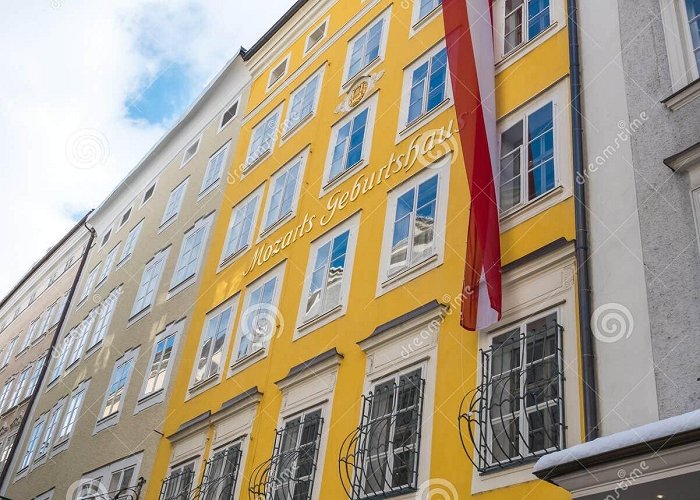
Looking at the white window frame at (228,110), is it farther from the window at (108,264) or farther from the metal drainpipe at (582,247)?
the metal drainpipe at (582,247)

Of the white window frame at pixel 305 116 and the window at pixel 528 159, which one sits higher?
the white window frame at pixel 305 116

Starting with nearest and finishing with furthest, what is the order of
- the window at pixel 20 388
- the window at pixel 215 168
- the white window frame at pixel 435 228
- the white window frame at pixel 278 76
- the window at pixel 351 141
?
the white window frame at pixel 435 228 < the window at pixel 351 141 < the white window frame at pixel 278 76 < the window at pixel 215 168 < the window at pixel 20 388

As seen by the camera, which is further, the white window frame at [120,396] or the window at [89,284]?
the window at [89,284]

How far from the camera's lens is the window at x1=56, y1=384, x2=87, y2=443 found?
22.9 metres

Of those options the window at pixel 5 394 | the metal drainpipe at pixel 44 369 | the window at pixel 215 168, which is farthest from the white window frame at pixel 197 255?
the window at pixel 5 394

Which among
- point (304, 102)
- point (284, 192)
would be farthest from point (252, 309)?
point (304, 102)

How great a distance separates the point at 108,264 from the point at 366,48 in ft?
47.3

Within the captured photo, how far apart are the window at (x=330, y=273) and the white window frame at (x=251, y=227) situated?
11.4 ft

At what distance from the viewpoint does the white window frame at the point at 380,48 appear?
17031 millimetres

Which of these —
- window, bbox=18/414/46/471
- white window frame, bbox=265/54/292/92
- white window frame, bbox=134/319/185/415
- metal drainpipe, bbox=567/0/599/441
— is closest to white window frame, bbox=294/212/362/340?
metal drainpipe, bbox=567/0/599/441

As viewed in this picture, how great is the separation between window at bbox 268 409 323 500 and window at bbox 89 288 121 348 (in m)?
13.0

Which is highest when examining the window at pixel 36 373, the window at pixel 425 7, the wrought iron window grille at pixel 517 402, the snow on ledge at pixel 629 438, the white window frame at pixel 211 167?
the white window frame at pixel 211 167

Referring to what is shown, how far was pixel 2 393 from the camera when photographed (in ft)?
114

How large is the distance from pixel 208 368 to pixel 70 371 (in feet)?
35.9
